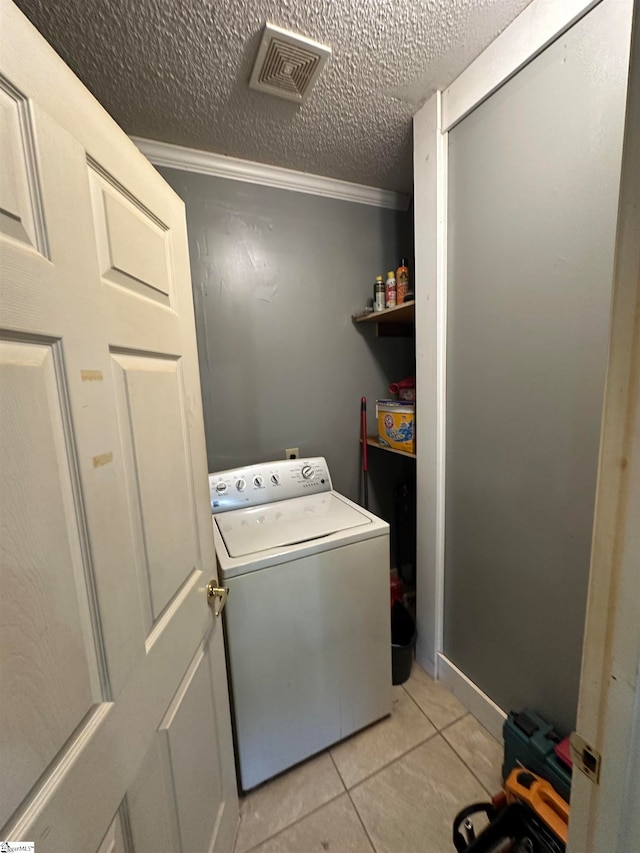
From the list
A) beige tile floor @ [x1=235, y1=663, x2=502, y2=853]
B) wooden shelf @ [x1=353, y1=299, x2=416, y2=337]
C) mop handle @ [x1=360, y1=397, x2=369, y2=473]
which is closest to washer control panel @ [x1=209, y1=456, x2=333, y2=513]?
mop handle @ [x1=360, y1=397, x2=369, y2=473]

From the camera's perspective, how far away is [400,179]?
6.04ft

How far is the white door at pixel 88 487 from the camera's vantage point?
0.40 metres

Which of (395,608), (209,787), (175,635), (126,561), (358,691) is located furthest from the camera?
(395,608)

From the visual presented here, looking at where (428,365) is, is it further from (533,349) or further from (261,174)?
(261,174)

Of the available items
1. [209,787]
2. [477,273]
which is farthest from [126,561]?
[477,273]

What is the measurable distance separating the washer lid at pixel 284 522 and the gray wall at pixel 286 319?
0.37 meters

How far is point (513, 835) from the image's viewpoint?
2.98ft

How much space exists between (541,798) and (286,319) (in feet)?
6.69

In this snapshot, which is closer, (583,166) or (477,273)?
(583,166)

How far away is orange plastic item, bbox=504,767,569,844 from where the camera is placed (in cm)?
92

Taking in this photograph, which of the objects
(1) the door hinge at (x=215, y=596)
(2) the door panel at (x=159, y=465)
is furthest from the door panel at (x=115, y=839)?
(1) the door hinge at (x=215, y=596)

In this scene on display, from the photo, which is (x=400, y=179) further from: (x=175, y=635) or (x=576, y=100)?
(x=175, y=635)

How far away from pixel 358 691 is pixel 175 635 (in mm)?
986

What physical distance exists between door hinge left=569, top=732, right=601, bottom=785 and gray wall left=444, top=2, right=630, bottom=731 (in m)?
0.70
